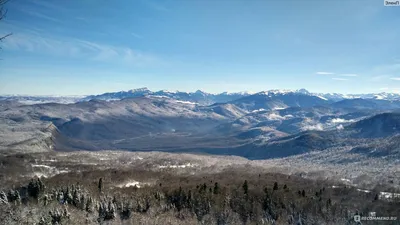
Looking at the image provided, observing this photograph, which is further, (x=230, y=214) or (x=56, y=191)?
(x=56, y=191)

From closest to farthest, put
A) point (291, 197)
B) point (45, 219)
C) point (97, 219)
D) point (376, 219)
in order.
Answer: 1. point (45, 219)
2. point (376, 219)
3. point (97, 219)
4. point (291, 197)

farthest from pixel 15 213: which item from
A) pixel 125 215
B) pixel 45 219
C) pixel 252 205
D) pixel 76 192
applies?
pixel 252 205

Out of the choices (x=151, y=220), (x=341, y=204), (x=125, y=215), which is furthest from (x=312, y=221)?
(x=125, y=215)

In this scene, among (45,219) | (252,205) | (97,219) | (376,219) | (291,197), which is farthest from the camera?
(291,197)

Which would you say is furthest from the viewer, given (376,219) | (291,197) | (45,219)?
(291,197)

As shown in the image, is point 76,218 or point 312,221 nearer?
point 76,218

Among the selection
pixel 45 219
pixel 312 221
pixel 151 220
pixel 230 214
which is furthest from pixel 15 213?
pixel 312 221

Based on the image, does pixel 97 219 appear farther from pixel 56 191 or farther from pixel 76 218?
pixel 56 191

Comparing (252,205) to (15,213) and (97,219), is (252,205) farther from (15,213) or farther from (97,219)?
(15,213)
